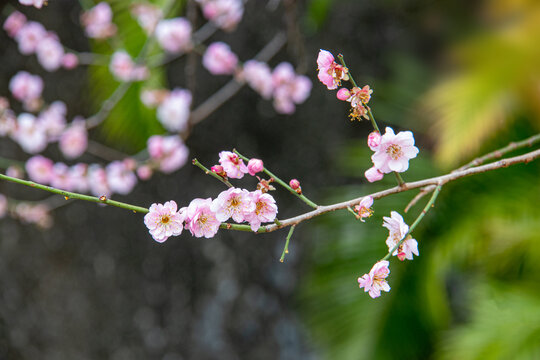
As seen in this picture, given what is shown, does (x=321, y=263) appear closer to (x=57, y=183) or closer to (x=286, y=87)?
(x=286, y=87)

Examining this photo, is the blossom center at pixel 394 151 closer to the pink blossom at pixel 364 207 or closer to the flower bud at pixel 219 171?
the pink blossom at pixel 364 207

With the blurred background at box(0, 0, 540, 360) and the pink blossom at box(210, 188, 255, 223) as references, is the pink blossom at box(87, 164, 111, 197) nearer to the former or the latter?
the blurred background at box(0, 0, 540, 360)

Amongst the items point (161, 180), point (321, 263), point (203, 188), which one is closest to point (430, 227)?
point (321, 263)

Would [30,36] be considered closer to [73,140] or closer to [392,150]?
[73,140]

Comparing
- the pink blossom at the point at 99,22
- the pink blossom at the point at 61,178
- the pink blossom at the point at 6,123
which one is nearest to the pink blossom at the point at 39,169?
the pink blossom at the point at 61,178

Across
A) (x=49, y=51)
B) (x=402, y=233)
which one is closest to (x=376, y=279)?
(x=402, y=233)

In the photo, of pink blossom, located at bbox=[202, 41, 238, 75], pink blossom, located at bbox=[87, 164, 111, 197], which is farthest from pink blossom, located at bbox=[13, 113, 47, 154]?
pink blossom, located at bbox=[202, 41, 238, 75]
